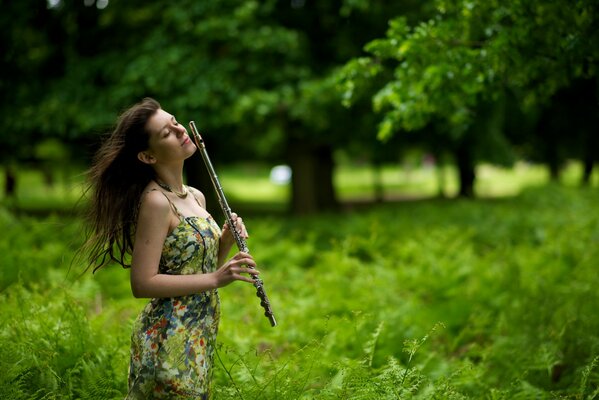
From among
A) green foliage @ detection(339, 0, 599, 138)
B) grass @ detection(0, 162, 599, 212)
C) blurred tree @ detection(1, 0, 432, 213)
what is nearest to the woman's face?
green foliage @ detection(339, 0, 599, 138)

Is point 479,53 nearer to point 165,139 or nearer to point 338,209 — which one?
point 165,139

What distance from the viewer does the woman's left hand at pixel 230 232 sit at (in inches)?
123

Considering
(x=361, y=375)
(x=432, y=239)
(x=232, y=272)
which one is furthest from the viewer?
(x=432, y=239)

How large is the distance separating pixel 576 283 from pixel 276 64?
714 centimetres

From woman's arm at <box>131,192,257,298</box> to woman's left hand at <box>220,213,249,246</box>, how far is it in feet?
0.92

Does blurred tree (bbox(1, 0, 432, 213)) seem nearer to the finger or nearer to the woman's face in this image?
the woman's face

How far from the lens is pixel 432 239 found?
32.6ft

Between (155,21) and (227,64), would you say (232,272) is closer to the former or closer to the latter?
(227,64)

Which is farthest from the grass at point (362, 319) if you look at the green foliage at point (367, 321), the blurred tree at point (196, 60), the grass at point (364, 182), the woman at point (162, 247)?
the grass at point (364, 182)

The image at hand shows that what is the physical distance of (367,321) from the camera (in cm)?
557

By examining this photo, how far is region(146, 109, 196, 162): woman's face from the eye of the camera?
2998 mm

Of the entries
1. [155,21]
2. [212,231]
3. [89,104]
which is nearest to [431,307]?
[212,231]

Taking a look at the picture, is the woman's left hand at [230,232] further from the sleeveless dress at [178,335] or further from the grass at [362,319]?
the grass at [362,319]

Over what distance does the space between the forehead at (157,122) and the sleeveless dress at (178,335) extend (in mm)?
391
